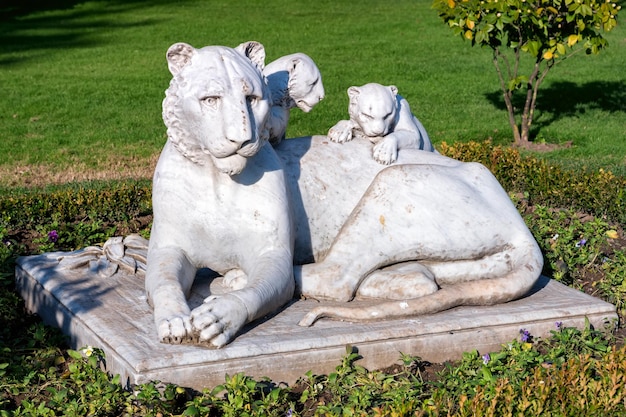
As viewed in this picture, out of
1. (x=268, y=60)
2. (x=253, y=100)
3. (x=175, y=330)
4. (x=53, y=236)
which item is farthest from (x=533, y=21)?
(x=175, y=330)

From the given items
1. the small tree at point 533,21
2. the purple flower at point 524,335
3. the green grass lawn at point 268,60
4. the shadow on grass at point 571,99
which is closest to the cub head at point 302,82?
the purple flower at point 524,335

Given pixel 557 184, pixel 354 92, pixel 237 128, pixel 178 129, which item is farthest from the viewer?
pixel 557 184

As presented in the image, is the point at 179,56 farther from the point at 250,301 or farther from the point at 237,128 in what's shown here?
the point at 250,301

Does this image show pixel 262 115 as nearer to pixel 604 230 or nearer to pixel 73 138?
pixel 604 230

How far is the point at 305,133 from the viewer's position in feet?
42.1

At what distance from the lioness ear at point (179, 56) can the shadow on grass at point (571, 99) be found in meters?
9.80

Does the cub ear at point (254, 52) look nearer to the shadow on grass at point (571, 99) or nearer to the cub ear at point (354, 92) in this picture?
the cub ear at point (354, 92)

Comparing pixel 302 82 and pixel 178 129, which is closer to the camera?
pixel 178 129

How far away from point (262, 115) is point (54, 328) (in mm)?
1815

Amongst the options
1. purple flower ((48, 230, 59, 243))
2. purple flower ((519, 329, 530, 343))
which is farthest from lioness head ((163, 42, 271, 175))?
purple flower ((48, 230, 59, 243))

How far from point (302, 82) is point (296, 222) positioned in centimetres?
76

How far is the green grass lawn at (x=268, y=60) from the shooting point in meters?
12.7

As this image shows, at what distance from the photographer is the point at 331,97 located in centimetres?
1502

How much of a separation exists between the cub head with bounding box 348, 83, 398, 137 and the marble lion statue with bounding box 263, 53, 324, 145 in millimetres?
278
